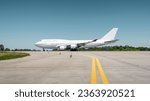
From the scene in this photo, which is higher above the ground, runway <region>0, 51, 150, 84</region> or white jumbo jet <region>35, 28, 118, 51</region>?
white jumbo jet <region>35, 28, 118, 51</region>

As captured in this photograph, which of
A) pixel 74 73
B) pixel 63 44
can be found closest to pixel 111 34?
pixel 63 44

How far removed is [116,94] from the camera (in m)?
6.50

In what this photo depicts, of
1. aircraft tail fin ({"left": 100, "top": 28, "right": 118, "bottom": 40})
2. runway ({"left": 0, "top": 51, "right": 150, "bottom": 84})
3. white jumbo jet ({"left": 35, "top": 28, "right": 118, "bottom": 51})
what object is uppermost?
aircraft tail fin ({"left": 100, "top": 28, "right": 118, "bottom": 40})

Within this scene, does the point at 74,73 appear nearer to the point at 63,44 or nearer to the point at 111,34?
the point at 63,44

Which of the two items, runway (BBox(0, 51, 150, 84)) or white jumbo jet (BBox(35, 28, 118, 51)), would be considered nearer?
runway (BBox(0, 51, 150, 84))

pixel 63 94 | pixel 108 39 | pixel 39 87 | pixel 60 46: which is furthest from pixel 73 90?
pixel 108 39

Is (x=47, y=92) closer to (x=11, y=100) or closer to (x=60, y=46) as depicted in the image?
(x=11, y=100)

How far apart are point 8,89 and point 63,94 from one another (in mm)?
1898

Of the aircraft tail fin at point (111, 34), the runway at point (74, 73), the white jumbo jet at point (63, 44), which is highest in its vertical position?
the aircraft tail fin at point (111, 34)

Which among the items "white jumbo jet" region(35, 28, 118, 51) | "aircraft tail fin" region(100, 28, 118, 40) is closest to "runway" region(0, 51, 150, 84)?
"white jumbo jet" region(35, 28, 118, 51)

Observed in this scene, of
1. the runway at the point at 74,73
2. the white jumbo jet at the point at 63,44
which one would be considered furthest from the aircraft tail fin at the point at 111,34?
the runway at the point at 74,73

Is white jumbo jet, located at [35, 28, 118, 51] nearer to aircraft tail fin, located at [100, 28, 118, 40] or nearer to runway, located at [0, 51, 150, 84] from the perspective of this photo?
aircraft tail fin, located at [100, 28, 118, 40]

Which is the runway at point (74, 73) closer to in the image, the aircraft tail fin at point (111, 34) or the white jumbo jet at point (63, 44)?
the white jumbo jet at point (63, 44)

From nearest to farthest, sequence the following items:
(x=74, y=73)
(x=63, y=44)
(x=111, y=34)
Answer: (x=74, y=73), (x=63, y=44), (x=111, y=34)
